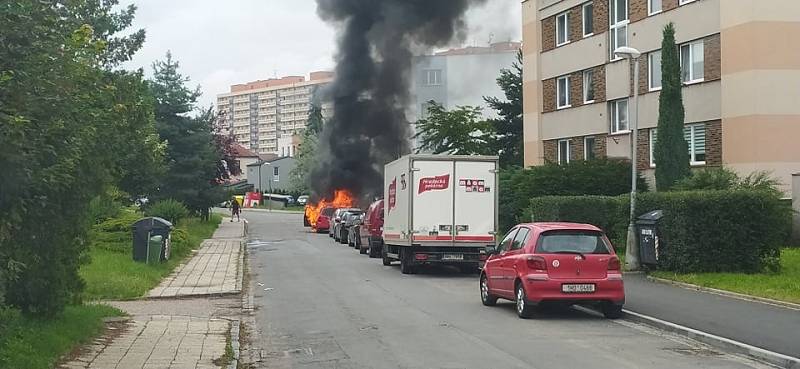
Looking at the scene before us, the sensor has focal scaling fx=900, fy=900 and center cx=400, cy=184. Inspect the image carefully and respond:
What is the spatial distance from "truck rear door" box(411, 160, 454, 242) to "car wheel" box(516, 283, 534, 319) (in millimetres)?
7952

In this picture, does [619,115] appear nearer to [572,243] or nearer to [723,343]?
[572,243]

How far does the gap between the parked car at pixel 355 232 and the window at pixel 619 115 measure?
1089 cm

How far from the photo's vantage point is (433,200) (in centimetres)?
2183

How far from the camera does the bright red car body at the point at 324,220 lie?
48306 mm

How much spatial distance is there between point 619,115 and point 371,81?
46.9 ft

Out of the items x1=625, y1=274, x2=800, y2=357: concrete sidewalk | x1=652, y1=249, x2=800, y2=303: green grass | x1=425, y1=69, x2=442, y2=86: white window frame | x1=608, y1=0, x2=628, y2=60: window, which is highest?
x1=425, y1=69, x2=442, y2=86: white window frame

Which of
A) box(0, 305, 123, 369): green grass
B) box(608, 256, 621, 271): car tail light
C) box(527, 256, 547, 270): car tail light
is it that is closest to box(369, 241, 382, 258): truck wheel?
box(527, 256, 547, 270): car tail light

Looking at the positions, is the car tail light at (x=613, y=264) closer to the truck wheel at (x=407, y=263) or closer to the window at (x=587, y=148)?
the truck wheel at (x=407, y=263)

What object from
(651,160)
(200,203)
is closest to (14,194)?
(651,160)

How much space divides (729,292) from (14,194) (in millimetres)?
12852

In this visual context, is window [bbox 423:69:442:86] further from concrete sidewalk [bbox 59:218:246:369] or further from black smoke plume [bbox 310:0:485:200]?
concrete sidewalk [bbox 59:218:246:369]

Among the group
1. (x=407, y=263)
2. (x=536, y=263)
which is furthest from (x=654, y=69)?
(x=536, y=263)

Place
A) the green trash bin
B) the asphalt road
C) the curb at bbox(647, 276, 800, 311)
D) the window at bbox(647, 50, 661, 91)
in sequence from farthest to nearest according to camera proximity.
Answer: the window at bbox(647, 50, 661, 91) < the green trash bin < the curb at bbox(647, 276, 800, 311) < the asphalt road

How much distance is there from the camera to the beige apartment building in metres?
28.4
